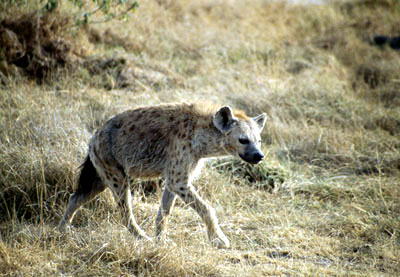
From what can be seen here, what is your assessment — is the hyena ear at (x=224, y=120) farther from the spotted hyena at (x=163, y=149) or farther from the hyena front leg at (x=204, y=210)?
the hyena front leg at (x=204, y=210)

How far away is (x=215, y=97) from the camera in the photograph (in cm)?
668

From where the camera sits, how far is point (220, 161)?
5.35 m

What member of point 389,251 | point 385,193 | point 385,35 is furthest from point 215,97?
point 385,35

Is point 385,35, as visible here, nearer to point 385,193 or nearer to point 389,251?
point 385,193

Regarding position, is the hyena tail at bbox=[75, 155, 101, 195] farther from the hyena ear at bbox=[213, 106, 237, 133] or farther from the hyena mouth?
the hyena mouth

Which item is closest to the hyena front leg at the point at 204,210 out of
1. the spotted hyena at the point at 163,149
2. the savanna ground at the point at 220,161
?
the spotted hyena at the point at 163,149

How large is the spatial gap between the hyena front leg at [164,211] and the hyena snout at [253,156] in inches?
27.8

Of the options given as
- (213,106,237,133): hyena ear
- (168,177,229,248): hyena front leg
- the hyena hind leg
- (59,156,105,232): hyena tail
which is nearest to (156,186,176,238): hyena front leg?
the hyena hind leg

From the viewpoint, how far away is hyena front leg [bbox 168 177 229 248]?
3.76 metres

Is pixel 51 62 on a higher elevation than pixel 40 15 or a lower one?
lower

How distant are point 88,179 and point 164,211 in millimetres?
700

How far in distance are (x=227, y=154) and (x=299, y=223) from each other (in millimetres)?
1029

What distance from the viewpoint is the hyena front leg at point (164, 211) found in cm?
395

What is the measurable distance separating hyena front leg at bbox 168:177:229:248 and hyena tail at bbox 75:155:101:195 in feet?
2.28
